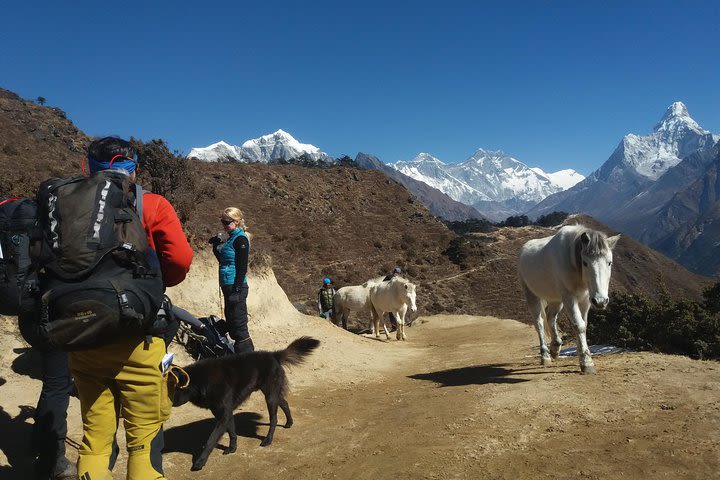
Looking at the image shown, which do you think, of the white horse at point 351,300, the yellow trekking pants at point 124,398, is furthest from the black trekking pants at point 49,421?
the white horse at point 351,300

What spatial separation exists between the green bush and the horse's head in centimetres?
285

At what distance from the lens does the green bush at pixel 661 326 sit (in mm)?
7938

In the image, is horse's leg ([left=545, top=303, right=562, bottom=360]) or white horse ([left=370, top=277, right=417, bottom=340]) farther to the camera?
white horse ([left=370, top=277, right=417, bottom=340])

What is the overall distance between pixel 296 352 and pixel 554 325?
5.18 meters

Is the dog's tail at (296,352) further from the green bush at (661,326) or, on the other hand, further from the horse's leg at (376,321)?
the horse's leg at (376,321)

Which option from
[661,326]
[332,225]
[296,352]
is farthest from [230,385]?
[332,225]

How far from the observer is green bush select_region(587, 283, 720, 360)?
794 cm

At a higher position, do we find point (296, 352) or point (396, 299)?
point (396, 299)

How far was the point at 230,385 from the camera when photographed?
16.5 ft

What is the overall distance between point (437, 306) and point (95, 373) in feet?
109

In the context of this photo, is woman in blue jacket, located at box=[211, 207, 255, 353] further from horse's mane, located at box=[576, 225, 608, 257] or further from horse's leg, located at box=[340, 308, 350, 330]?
horse's leg, located at box=[340, 308, 350, 330]

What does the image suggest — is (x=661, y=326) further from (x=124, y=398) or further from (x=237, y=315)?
(x=124, y=398)

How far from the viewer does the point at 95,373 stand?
2.75 meters

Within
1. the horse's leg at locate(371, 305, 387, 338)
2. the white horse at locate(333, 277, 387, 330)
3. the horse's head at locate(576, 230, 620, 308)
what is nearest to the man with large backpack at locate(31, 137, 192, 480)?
the horse's head at locate(576, 230, 620, 308)
